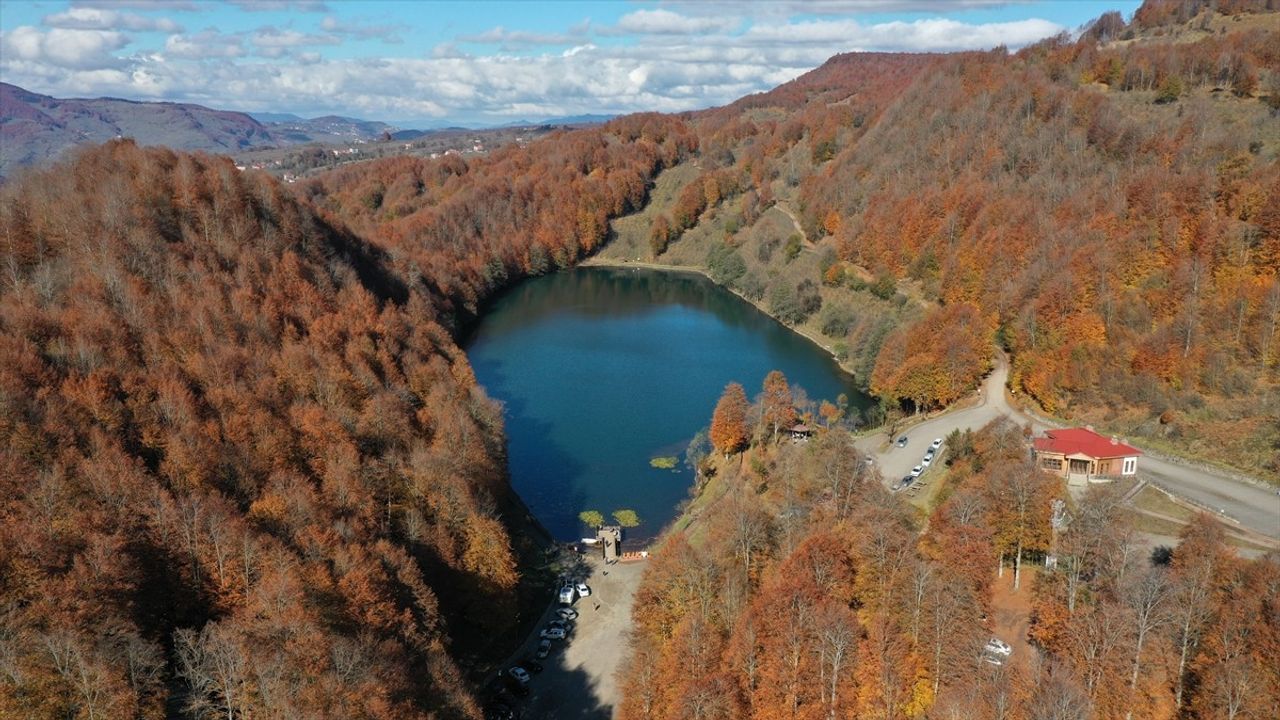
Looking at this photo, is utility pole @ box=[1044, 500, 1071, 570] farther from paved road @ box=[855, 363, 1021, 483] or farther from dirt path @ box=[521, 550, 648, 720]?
dirt path @ box=[521, 550, 648, 720]

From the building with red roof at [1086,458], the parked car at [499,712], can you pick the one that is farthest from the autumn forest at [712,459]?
the parked car at [499,712]

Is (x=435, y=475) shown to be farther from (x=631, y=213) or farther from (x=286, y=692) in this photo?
(x=631, y=213)

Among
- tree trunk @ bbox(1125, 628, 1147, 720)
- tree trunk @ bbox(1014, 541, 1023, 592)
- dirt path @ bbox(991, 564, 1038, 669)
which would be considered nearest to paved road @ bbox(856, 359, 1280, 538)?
tree trunk @ bbox(1014, 541, 1023, 592)

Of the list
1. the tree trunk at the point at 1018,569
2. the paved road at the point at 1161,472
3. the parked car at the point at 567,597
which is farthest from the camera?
the parked car at the point at 567,597

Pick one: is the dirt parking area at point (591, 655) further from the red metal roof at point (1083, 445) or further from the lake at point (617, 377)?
the red metal roof at point (1083, 445)

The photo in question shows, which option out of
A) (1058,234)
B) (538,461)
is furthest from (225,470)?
(1058,234)

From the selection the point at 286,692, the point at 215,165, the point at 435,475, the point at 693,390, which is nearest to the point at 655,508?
the point at 435,475
